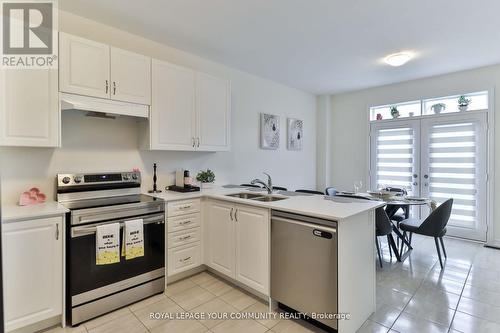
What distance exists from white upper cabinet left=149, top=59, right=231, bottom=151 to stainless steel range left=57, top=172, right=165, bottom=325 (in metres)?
0.64

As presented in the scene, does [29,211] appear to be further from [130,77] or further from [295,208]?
[295,208]

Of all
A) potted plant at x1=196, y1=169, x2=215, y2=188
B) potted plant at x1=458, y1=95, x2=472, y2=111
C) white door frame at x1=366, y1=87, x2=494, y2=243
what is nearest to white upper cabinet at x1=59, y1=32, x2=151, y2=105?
potted plant at x1=196, y1=169, x2=215, y2=188

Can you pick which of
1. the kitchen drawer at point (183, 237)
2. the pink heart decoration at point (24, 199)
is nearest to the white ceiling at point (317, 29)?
the pink heart decoration at point (24, 199)

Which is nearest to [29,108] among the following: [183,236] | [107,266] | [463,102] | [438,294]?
[107,266]

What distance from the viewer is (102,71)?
2391 mm

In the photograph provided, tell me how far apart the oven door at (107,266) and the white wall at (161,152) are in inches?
28.6

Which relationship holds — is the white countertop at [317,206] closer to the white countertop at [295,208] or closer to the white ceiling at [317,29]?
the white countertop at [295,208]

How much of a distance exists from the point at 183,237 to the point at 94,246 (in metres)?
0.86

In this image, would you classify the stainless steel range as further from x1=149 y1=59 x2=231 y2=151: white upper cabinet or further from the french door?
the french door

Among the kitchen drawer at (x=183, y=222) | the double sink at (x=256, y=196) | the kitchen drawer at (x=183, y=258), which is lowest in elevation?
the kitchen drawer at (x=183, y=258)

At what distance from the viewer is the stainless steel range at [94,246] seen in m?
2.00

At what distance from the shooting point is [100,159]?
2686 millimetres

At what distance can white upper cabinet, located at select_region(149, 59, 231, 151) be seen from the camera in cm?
278

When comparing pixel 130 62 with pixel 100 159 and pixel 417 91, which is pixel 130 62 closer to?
pixel 100 159
